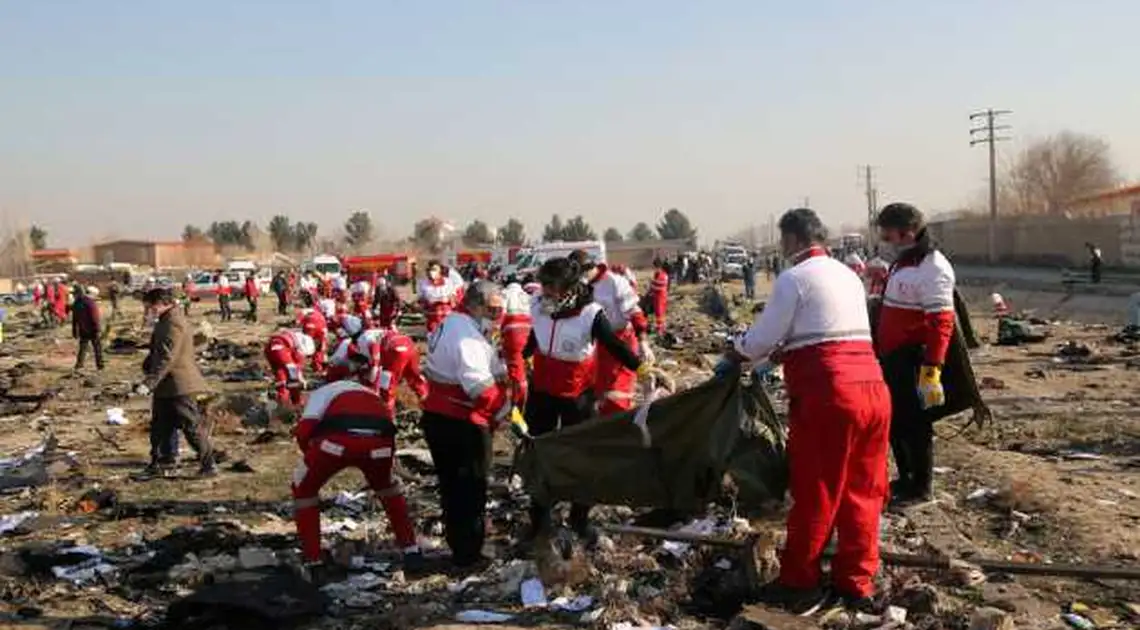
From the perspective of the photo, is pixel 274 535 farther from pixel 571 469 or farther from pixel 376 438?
pixel 571 469

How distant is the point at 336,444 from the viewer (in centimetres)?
626

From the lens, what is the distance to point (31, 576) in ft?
21.4

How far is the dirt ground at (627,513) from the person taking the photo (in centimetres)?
534

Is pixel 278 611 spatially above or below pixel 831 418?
below

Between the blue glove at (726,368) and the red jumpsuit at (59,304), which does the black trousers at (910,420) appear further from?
the red jumpsuit at (59,304)

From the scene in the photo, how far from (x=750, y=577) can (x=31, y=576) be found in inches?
167

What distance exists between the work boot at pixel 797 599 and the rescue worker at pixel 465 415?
71.5 inches

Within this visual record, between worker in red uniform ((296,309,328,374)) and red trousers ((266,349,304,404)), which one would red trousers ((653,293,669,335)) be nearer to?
worker in red uniform ((296,309,328,374))

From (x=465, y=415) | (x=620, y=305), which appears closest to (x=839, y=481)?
(x=465, y=415)

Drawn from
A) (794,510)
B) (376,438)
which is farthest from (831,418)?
(376,438)

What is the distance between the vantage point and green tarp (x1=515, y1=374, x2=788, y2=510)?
18.9ft

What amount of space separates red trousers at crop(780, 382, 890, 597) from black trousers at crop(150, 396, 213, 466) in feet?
20.5

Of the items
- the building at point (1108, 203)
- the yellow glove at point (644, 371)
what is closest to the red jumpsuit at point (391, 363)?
the yellow glove at point (644, 371)

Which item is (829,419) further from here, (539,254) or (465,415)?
(539,254)
